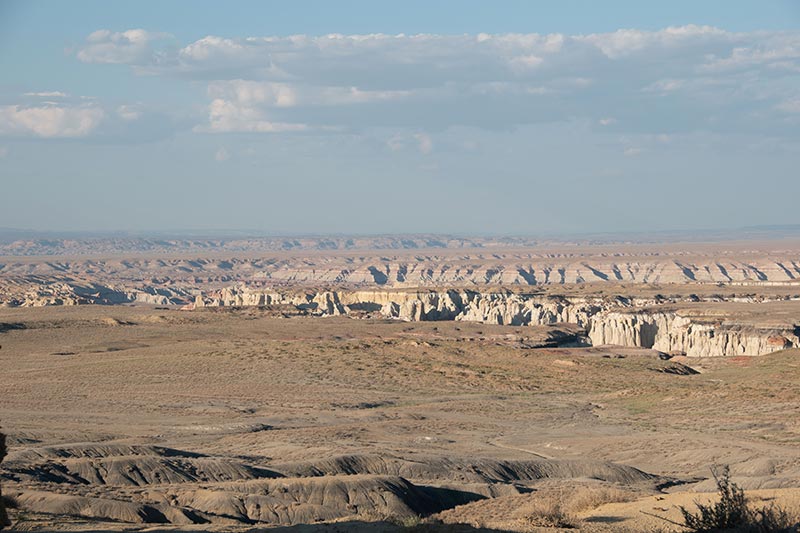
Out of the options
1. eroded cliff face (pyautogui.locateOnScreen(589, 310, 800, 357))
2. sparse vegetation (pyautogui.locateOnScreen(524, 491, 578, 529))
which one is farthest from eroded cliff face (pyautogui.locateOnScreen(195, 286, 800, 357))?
sparse vegetation (pyautogui.locateOnScreen(524, 491, 578, 529))

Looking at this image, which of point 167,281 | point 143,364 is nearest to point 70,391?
point 143,364

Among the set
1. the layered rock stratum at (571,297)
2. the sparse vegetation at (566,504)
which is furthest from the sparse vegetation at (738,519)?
the layered rock stratum at (571,297)

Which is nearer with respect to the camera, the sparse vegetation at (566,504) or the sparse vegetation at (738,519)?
the sparse vegetation at (738,519)

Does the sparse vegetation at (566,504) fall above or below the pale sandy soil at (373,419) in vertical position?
above

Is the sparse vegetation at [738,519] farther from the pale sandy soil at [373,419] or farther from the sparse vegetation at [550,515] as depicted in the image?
the sparse vegetation at [550,515]

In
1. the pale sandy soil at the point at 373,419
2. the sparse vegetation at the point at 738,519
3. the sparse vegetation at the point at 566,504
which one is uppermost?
the sparse vegetation at the point at 738,519

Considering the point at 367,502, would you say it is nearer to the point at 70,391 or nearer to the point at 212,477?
the point at 212,477
